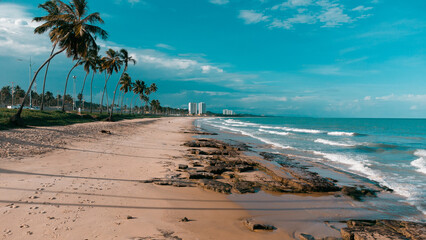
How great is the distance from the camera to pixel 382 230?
18.2 ft

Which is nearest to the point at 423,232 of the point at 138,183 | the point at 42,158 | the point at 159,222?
the point at 159,222

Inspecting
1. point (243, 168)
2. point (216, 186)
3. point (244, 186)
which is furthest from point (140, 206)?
point (243, 168)

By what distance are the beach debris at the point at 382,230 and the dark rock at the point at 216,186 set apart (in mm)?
3790

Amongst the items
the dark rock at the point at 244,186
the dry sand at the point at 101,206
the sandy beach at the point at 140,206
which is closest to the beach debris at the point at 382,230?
the sandy beach at the point at 140,206

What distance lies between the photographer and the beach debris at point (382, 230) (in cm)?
524

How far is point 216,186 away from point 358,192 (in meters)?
5.40

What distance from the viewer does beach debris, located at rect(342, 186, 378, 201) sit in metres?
8.43

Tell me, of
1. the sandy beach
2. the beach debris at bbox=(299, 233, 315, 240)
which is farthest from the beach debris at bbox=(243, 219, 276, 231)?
the beach debris at bbox=(299, 233, 315, 240)

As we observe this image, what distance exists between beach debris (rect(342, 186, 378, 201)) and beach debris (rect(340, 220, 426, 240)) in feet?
7.54

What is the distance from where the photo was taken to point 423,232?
18.0 feet

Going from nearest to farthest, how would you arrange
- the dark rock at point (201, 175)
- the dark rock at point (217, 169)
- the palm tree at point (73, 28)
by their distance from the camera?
the dark rock at point (201, 175)
the dark rock at point (217, 169)
the palm tree at point (73, 28)

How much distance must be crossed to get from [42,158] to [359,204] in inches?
508

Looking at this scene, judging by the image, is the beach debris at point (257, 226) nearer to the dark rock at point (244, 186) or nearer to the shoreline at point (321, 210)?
the shoreline at point (321, 210)

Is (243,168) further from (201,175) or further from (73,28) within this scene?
(73,28)
